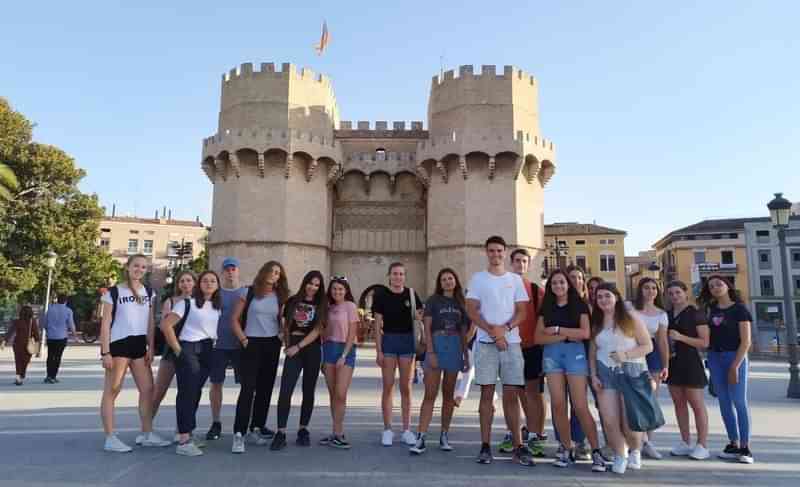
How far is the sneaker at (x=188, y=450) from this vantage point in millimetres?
4875

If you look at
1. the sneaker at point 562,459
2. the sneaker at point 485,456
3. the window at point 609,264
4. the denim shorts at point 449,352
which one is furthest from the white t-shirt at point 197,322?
the window at point 609,264

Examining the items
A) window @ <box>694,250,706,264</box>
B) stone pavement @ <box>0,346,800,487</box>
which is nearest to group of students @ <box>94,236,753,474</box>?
stone pavement @ <box>0,346,800,487</box>

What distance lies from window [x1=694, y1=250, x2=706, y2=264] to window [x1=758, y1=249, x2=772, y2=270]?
4181 millimetres

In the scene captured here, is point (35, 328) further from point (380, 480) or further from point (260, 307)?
point (380, 480)

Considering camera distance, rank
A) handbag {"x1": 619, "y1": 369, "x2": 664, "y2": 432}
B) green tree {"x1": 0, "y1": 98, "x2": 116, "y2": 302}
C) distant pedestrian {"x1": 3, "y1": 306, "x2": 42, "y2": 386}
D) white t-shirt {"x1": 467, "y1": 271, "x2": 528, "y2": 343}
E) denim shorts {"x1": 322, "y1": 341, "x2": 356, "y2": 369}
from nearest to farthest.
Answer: handbag {"x1": 619, "y1": 369, "x2": 664, "y2": 432}
white t-shirt {"x1": 467, "y1": 271, "x2": 528, "y2": 343}
denim shorts {"x1": 322, "y1": 341, "x2": 356, "y2": 369}
distant pedestrian {"x1": 3, "y1": 306, "x2": 42, "y2": 386}
green tree {"x1": 0, "y1": 98, "x2": 116, "y2": 302}

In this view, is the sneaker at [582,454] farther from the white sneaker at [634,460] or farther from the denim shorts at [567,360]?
the denim shorts at [567,360]

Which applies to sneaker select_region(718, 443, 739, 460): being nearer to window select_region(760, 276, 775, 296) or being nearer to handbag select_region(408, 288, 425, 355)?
handbag select_region(408, 288, 425, 355)

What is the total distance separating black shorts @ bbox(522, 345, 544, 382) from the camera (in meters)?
5.27

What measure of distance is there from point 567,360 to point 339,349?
2367 millimetres

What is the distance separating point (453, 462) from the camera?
4746 mm

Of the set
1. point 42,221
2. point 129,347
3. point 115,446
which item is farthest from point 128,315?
point 42,221

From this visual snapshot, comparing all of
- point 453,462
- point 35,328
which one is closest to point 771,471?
point 453,462

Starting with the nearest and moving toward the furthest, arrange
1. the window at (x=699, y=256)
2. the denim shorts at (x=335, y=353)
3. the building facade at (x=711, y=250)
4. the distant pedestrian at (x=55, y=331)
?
the denim shorts at (x=335, y=353) < the distant pedestrian at (x=55, y=331) < the building facade at (x=711, y=250) < the window at (x=699, y=256)

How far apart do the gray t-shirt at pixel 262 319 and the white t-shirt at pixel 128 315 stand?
1.05m
